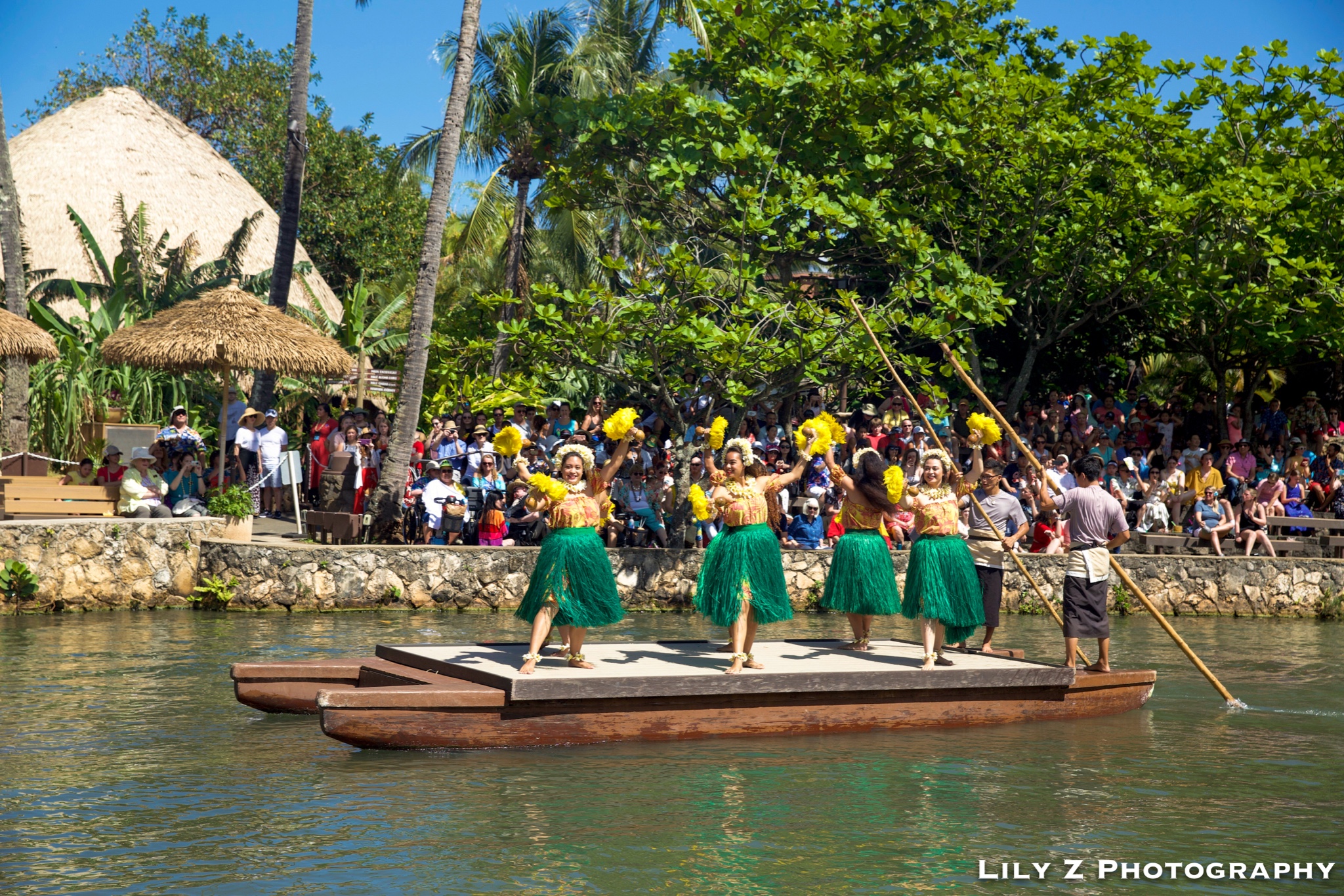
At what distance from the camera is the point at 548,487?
7.66 meters

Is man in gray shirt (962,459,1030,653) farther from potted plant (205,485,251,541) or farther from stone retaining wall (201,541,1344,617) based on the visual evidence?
potted plant (205,485,251,541)

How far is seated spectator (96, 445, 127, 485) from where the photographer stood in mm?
13648

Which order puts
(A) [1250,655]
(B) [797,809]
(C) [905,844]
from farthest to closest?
1. (A) [1250,655]
2. (B) [797,809]
3. (C) [905,844]

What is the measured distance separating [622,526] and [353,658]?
23.4ft

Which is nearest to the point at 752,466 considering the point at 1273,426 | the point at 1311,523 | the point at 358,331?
the point at 1311,523

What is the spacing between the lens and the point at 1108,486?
15906 mm

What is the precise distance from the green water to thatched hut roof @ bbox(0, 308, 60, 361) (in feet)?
18.2

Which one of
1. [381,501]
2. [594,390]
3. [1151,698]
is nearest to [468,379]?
[381,501]

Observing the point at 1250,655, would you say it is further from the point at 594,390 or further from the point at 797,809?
the point at 594,390

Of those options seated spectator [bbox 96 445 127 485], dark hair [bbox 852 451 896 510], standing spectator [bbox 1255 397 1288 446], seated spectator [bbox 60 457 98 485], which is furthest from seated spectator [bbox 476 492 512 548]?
standing spectator [bbox 1255 397 1288 446]

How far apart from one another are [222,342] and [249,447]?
2.05 metres

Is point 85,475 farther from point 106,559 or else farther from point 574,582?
point 574,582

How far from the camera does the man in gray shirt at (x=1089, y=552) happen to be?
8.73 meters

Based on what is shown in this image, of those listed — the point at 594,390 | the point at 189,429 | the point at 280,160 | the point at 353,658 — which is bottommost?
the point at 353,658
